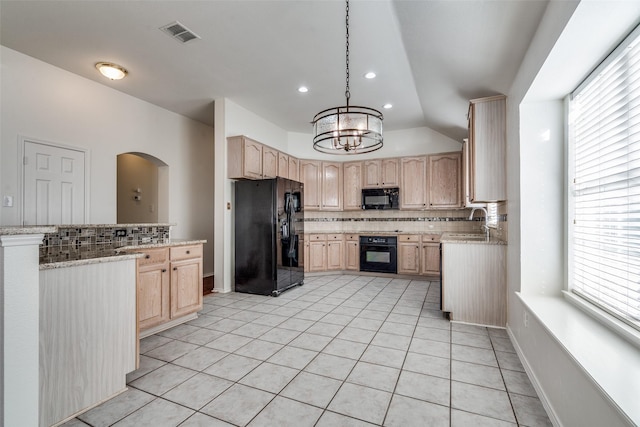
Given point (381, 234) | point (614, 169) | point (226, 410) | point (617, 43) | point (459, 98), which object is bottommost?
point (226, 410)

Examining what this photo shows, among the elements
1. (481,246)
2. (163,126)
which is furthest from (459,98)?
(163,126)

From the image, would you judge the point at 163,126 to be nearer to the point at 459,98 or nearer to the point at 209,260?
the point at 209,260

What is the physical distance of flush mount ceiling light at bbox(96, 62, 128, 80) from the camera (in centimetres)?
340

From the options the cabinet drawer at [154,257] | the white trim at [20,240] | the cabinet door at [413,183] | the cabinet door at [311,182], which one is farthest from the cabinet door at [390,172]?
the white trim at [20,240]

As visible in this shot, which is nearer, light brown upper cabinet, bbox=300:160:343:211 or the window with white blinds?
the window with white blinds

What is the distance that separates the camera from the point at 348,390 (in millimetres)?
1922

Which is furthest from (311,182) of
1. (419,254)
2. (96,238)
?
(96,238)

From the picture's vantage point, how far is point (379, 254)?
18.2 ft

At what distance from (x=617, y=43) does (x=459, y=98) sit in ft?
6.55

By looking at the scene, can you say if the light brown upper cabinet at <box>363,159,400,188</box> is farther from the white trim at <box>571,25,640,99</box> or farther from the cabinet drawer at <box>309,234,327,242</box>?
the white trim at <box>571,25,640,99</box>

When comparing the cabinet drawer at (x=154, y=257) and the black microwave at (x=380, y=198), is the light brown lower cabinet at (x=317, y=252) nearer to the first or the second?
the black microwave at (x=380, y=198)

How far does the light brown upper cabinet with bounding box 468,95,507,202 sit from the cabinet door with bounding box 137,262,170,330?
332 cm

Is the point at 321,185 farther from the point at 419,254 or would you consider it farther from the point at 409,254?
the point at 419,254

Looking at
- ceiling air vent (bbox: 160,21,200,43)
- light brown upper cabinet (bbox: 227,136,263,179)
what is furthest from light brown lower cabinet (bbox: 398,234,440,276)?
ceiling air vent (bbox: 160,21,200,43)
